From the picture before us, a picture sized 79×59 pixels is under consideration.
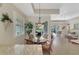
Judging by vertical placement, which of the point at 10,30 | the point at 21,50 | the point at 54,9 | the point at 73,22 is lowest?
the point at 21,50

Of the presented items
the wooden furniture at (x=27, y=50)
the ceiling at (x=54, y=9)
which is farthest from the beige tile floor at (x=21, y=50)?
the ceiling at (x=54, y=9)

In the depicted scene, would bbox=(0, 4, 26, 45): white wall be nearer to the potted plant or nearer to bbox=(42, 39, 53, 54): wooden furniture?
the potted plant

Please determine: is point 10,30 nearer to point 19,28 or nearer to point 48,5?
point 19,28

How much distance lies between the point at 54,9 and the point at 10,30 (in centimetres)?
102

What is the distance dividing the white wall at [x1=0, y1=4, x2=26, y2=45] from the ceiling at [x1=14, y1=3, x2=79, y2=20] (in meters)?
0.13

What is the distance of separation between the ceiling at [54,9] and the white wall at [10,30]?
0.13m

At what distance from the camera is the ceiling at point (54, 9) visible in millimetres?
2771

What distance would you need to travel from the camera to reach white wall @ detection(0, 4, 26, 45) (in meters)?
2.76

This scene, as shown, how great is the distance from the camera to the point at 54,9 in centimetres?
284

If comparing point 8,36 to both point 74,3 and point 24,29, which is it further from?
point 74,3

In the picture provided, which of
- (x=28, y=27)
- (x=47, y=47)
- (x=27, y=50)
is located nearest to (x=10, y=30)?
(x=28, y=27)

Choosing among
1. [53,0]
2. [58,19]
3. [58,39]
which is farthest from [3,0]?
[58,39]

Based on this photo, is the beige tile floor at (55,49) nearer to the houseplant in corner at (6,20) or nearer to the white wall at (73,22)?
the white wall at (73,22)

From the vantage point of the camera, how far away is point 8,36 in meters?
2.80
